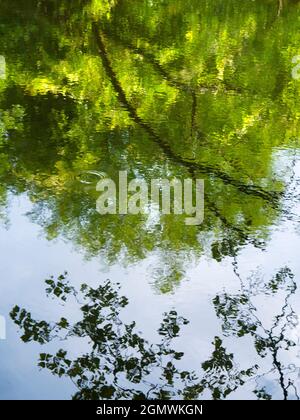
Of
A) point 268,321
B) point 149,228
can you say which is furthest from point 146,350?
point 149,228

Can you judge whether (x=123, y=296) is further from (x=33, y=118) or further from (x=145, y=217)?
(x=33, y=118)

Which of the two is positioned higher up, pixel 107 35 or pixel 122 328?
pixel 107 35

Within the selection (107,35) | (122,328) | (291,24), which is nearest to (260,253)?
(122,328)

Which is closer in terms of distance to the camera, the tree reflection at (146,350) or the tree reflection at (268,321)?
the tree reflection at (146,350)

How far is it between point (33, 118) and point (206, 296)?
2983mm

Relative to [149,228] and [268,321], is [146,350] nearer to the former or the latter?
[268,321]

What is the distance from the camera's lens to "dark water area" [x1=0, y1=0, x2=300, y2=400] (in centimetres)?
289

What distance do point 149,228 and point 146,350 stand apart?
3.76ft

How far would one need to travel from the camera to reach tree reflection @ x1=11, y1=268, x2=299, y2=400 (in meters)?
2.74

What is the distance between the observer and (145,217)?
A: 404 centimetres

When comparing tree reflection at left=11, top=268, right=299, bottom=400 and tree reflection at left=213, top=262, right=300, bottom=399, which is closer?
tree reflection at left=11, top=268, right=299, bottom=400

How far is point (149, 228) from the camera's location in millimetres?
3920

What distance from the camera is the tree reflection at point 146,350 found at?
108 inches
